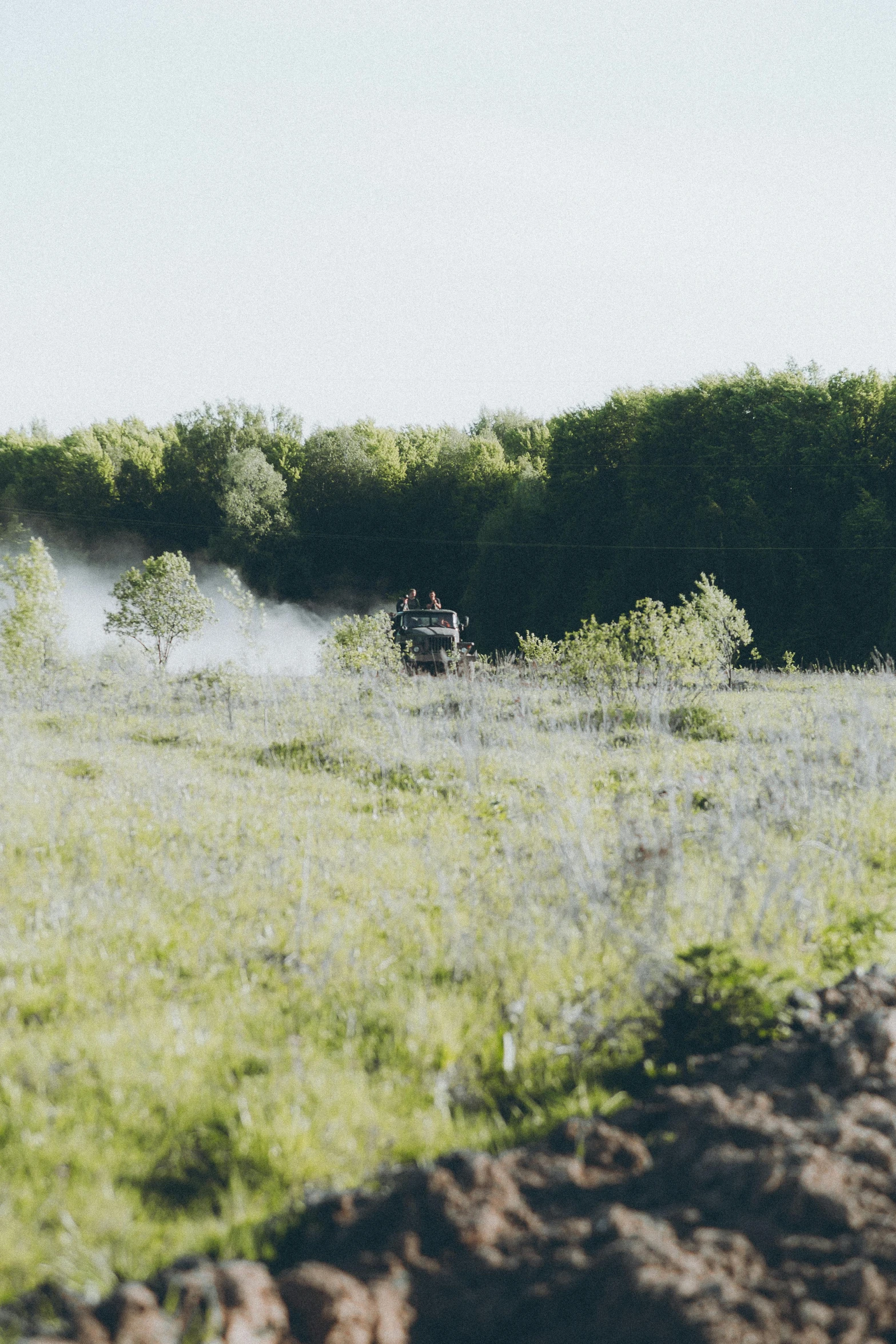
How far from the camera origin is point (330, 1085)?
129 inches

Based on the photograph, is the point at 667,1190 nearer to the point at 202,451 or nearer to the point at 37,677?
the point at 37,677

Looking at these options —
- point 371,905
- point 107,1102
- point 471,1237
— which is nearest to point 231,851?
point 371,905

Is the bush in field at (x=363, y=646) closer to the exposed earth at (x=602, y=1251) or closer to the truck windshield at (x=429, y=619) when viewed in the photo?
the truck windshield at (x=429, y=619)

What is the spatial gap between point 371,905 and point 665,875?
1596 mm

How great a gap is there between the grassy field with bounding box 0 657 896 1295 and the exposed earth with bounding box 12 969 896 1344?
0.29m

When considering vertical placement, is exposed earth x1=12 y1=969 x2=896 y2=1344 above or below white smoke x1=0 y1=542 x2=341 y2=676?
below

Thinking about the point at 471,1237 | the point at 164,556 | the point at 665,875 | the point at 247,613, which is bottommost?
the point at 471,1237

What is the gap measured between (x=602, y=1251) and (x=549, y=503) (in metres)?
33.5

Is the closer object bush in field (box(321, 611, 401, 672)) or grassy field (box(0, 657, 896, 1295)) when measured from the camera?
grassy field (box(0, 657, 896, 1295))

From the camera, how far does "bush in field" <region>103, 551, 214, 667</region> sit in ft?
A: 81.8

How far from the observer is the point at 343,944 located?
4.48 m

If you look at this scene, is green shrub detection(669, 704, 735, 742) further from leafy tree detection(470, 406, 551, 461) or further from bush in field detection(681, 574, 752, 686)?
leafy tree detection(470, 406, 551, 461)

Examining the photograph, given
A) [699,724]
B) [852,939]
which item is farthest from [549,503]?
[852,939]

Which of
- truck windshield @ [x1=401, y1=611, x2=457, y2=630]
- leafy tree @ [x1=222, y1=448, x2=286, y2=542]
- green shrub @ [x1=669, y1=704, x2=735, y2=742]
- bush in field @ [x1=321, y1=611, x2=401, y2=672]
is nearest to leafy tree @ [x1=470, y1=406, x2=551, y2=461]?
leafy tree @ [x1=222, y1=448, x2=286, y2=542]
